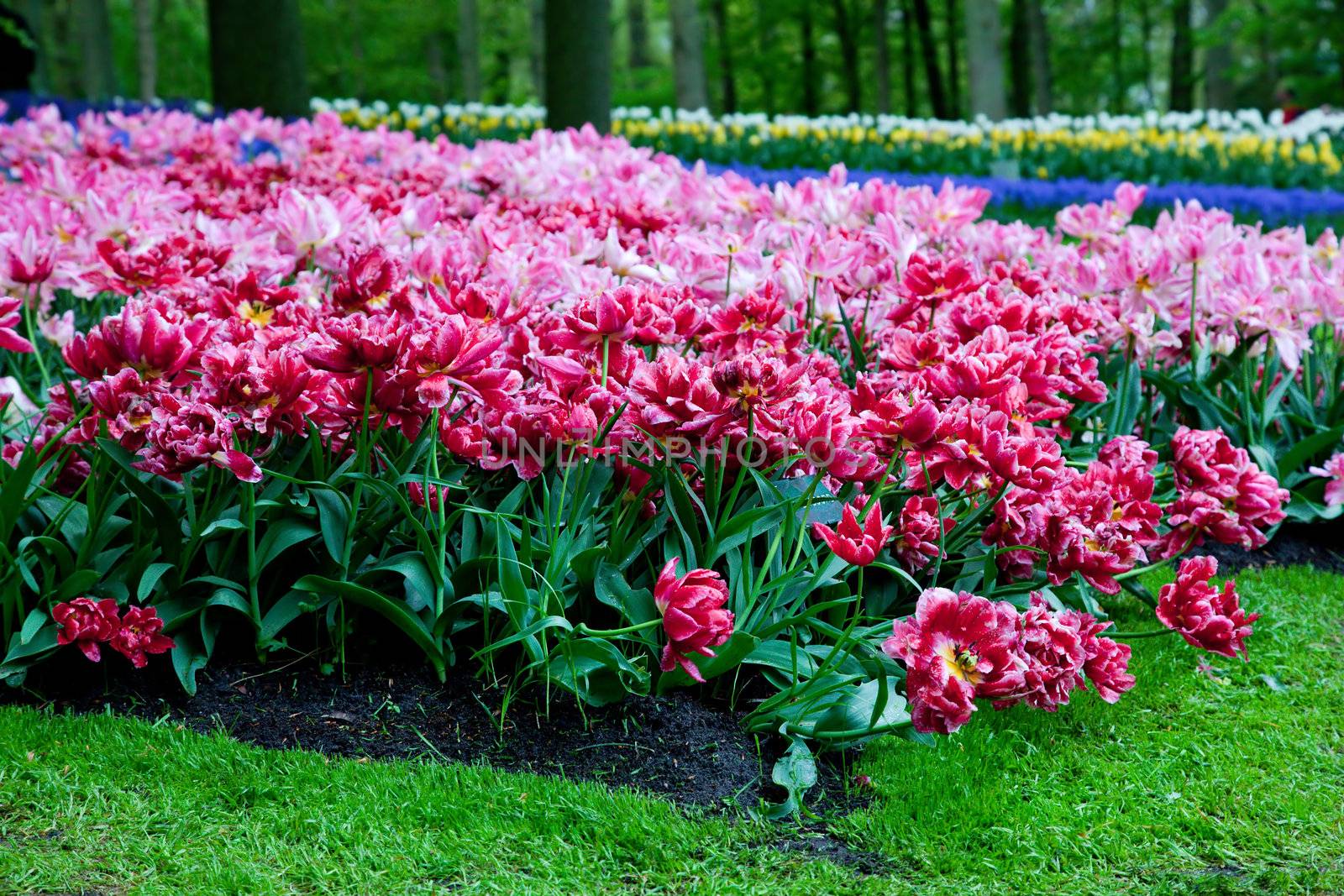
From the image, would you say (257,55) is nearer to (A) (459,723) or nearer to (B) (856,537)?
(A) (459,723)

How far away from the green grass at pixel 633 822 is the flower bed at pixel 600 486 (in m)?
0.18

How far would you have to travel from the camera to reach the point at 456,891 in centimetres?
201

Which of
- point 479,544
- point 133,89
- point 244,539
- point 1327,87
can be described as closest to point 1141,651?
point 479,544

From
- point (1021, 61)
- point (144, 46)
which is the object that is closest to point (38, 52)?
point (144, 46)

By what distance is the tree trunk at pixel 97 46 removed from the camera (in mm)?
15586

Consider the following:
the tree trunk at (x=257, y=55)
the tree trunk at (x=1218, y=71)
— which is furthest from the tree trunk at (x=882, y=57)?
the tree trunk at (x=257, y=55)

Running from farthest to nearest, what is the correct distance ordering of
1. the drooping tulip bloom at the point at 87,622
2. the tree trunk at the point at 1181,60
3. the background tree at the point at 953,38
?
the background tree at the point at 953,38 < the tree trunk at the point at 1181,60 < the drooping tulip bloom at the point at 87,622

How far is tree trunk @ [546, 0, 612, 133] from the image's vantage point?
331 inches

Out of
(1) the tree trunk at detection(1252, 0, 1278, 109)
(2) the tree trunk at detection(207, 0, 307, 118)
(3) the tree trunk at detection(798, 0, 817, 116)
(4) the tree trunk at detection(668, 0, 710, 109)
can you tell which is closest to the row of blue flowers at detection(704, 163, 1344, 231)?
(2) the tree trunk at detection(207, 0, 307, 118)

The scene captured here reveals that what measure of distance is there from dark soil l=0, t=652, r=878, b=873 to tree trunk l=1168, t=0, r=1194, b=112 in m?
23.3

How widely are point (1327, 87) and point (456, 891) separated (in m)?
21.9

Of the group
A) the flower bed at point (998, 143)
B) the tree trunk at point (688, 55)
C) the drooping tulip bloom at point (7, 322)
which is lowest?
the drooping tulip bloom at point (7, 322)

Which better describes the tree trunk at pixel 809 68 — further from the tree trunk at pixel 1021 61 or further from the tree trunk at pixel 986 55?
the tree trunk at pixel 986 55

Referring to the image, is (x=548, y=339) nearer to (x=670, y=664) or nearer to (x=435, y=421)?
(x=435, y=421)
